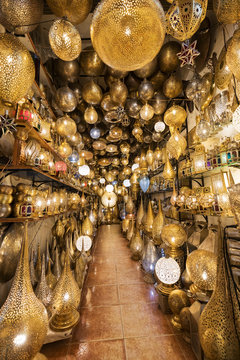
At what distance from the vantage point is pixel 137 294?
2080mm

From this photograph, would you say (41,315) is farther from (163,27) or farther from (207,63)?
(207,63)

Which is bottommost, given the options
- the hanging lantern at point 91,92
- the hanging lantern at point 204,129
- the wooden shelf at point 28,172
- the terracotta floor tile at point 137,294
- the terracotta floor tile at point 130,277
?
the terracotta floor tile at point 137,294

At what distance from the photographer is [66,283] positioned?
52.3 inches

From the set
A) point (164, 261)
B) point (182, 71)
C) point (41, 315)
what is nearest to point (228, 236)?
point (164, 261)

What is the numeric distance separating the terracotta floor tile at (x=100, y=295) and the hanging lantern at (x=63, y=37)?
2.60m

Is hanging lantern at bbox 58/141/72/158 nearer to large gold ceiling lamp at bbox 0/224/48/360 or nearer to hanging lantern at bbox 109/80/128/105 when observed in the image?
hanging lantern at bbox 109/80/128/105

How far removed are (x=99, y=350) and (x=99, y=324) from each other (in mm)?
299

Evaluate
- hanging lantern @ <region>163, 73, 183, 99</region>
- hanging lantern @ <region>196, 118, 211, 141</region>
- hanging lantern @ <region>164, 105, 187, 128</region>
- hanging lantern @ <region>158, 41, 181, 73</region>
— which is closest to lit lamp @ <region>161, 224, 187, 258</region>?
hanging lantern @ <region>196, 118, 211, 141</region>

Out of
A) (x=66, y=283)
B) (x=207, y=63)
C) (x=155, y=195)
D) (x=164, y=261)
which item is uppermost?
(x=207, y=63)

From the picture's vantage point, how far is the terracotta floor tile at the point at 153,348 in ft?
4.04

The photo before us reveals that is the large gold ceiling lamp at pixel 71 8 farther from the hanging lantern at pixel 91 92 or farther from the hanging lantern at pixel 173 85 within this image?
→ the hanging lantern at pixel 173 85

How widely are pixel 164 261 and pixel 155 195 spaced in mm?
2464

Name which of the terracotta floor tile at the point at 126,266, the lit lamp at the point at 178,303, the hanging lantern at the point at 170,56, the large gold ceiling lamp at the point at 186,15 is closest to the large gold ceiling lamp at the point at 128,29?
the large gold ceiling lamp at the point at 186,15

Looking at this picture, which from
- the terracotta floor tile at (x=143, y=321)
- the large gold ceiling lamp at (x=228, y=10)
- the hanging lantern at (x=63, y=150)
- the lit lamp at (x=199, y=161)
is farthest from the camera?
the hanging lantern at (x=63, y=150)
